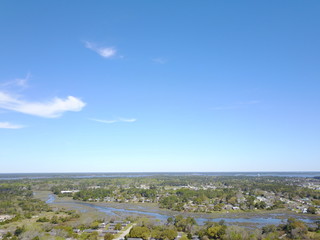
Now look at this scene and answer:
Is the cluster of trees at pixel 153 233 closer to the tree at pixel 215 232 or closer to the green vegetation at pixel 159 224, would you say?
the green vegetation at pixel 159 224

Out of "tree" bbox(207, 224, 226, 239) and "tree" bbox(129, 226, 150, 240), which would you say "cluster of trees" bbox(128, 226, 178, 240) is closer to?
"tree" bbox(129, 226, 150, 240)

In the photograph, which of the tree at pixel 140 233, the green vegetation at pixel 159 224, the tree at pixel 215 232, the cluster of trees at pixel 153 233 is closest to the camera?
the cluster of trees at pixel 153 233

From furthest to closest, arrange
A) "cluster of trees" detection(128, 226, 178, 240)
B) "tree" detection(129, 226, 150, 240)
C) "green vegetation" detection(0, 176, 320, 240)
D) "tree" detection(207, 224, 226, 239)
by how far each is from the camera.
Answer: "green vegetation" detection(0, 176, 320, 240)
"tree" detection(207, 224, 226, 239)
"tree" detection(129, 226, 150, 240)
"cluster of trees" detection(128, 226, 178, 240)

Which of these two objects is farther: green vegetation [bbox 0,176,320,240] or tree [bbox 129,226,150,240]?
green vegetation [bbox 0,176,320,240]

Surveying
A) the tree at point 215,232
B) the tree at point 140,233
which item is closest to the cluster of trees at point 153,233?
the tree at point 140,233

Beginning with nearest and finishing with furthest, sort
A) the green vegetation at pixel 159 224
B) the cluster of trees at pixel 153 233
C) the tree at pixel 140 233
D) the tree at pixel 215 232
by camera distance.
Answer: the cluster of trees at pixel 153 233 → the tree at pixel 140 233 → the tree at pixel 215 232 → the green vegetation at pixel 159 224

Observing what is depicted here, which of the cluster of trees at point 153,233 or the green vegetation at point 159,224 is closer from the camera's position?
the cluster of trees at point 153,233

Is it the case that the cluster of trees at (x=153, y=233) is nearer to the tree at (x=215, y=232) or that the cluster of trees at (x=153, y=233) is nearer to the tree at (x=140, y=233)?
the tree at (x=140, y=233)

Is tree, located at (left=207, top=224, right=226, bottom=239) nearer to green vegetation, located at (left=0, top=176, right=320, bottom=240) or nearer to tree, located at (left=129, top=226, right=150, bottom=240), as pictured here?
green vegetation, located at (left=0, top=176, right=320, bottom=240)

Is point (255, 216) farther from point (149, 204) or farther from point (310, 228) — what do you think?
point (149, 204)

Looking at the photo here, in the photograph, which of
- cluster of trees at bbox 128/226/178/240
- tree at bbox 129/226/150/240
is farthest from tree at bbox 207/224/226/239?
tree at bbox 129/226/150/240

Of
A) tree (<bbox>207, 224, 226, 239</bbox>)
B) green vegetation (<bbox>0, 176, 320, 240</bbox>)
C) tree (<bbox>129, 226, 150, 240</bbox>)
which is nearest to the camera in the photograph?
tree (<bbox>129, 226, 150, 240</bbox>)
